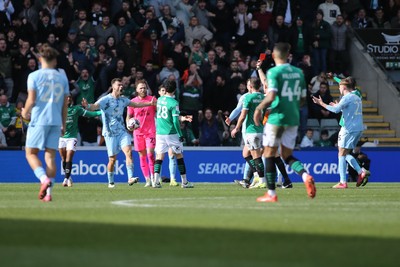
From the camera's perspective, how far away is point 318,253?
357 inches

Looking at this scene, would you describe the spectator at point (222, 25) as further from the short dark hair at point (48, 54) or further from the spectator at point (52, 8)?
the short dark hair at point (48, 54)

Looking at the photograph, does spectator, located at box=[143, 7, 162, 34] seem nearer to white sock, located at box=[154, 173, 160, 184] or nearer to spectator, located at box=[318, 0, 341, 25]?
spectator, located at box=[318, 0, 341, 25]

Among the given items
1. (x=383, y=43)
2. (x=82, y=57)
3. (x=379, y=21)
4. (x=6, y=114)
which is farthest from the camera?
(x=379, y=21)

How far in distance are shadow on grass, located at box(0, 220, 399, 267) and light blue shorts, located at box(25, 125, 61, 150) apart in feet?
13.7

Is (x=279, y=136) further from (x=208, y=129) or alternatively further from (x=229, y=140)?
(x=229, y=140)

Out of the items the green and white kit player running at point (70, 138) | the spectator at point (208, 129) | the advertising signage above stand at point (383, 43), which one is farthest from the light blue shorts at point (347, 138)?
the advertising signage above stand at point (383, 43)

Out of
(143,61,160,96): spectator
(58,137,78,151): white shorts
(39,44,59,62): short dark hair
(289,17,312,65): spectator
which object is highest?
(289,17,312,65): spectator

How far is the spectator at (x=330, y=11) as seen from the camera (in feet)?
114

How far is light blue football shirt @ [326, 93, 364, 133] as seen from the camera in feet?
74.2

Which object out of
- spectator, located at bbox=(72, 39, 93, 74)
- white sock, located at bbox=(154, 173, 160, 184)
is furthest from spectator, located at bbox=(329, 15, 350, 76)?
white sock, located at bbox=(154, 173, 160, 184)

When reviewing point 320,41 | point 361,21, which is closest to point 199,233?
point 320,41

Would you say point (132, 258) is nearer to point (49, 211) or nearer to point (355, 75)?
point (49, 211)

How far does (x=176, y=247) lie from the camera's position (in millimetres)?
9523

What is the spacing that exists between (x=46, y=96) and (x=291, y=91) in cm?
359
